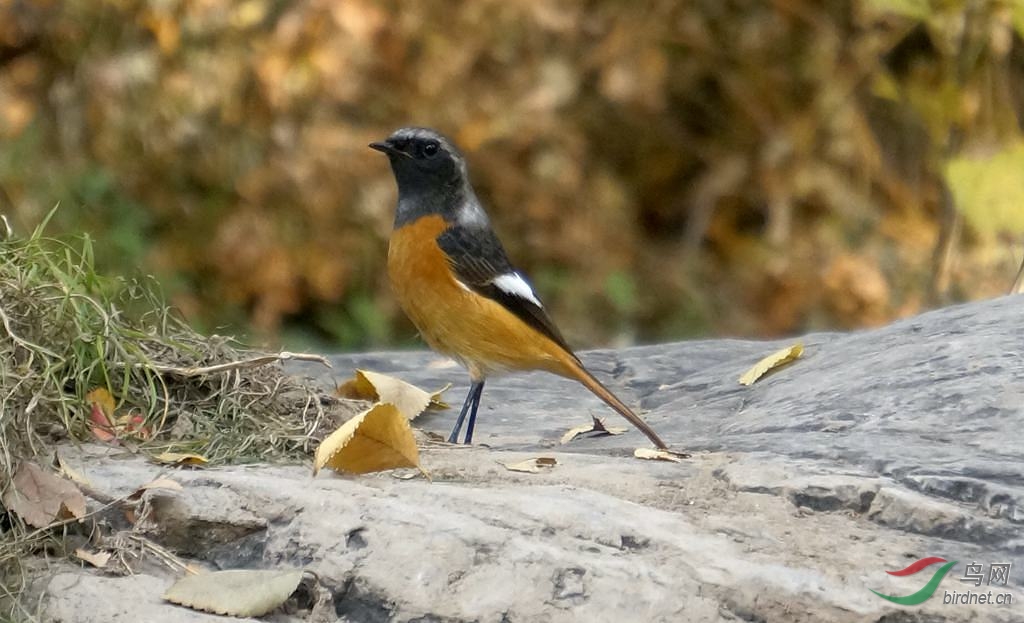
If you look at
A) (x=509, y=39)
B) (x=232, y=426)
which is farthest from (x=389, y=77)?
(x=232, y=426)

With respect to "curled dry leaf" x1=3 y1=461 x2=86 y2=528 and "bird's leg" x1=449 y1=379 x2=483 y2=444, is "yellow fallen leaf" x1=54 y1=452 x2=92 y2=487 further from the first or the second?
"bird's leg" x1=449 y1=379 x2=483 y2=444

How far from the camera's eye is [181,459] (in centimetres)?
377

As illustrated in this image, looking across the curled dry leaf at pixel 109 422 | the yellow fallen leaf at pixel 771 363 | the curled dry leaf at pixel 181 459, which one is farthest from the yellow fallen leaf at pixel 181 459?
the yellow fallen leaf at pixel 771 363

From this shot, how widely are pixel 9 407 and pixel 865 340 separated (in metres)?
2.95

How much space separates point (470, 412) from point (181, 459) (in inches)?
58.6

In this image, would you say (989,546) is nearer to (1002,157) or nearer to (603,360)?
(603,360)

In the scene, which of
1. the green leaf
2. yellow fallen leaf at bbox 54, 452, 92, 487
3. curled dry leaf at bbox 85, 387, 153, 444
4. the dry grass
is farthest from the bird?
the green leaf

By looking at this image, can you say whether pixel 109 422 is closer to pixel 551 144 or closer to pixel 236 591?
pixel 236 591

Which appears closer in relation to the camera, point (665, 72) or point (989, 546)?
point (989, 546)

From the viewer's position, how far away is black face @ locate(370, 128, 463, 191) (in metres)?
5.43

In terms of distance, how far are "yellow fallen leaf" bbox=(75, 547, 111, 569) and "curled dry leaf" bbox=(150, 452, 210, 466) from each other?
0.50 metres

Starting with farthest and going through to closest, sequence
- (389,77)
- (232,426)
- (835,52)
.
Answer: (835,52), (389,77), (232,426)

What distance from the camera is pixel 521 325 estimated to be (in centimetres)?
504

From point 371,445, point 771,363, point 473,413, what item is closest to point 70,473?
point 371,445
